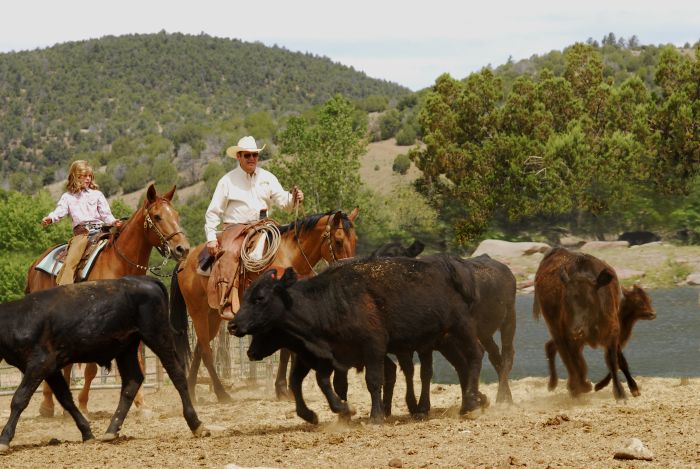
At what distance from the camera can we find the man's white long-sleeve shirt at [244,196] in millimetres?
12227

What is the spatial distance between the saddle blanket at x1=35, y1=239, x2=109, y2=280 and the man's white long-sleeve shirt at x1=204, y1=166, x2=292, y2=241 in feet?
3.95

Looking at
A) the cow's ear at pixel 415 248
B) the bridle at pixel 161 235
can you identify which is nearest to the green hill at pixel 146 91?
the bridle at pixel 161 235

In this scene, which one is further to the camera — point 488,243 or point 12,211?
point 488,243

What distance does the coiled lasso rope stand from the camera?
37.9 feet

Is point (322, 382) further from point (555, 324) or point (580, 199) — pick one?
point (580, 199)

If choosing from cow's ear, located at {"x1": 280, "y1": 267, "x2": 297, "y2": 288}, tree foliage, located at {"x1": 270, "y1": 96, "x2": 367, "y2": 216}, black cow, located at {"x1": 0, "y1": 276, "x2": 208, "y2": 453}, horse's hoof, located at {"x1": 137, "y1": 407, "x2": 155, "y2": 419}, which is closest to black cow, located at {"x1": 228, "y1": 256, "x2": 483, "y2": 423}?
cow's ear, located at {"x1": 280, "y1": 267, "x2": 297, "y2": 288}

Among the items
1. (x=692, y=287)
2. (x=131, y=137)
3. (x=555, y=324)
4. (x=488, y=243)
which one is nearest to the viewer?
(x=555, y=324)

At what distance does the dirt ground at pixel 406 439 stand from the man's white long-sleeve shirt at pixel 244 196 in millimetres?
2214

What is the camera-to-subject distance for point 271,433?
9203 mm

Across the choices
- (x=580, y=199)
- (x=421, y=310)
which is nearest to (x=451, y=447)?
(x=421, y=310)

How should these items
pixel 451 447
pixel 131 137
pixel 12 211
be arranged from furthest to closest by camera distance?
pixel 131 137, pixel 12 211, pixel 451 447

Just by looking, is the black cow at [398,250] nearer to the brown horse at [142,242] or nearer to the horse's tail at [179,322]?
the brown horse at [142,242]

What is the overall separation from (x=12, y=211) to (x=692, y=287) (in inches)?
1158

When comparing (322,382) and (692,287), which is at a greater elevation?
(322,382)
